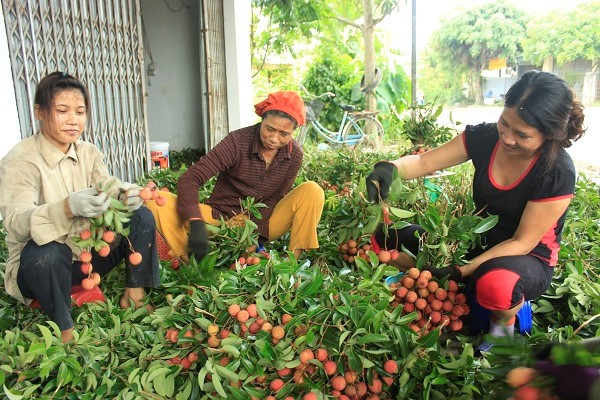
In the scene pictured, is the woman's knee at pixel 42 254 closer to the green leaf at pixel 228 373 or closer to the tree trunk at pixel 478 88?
the green leaf at pixel 228 373

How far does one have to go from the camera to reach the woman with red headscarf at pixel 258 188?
6.62 ft

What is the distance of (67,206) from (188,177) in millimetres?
599

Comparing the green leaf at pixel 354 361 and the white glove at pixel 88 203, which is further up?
the white glove at pixel 88 203

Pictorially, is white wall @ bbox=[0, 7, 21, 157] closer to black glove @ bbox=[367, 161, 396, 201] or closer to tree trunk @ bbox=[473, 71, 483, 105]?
black glove @ bbox=[367, 161, 396, 201]

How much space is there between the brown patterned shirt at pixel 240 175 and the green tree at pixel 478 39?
12.6 metres

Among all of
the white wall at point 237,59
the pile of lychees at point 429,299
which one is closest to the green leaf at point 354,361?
the pile of lychees at point 429,299

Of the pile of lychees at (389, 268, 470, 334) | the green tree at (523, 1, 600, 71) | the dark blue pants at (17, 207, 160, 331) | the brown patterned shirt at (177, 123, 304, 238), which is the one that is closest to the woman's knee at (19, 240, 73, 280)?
the dark blue pants at (17, 207, 160, 331)

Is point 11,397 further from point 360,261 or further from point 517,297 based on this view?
point 517,297

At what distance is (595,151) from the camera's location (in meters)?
6.71

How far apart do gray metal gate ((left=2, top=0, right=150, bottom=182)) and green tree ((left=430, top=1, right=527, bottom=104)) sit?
1149 centimetres

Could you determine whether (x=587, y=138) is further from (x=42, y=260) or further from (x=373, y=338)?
(x=42, y=260)

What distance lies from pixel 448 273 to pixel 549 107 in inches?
24.0

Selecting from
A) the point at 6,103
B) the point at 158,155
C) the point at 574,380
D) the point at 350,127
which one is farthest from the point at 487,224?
the point at 350,127

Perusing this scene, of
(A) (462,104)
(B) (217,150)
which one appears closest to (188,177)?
(B) (217,150)
